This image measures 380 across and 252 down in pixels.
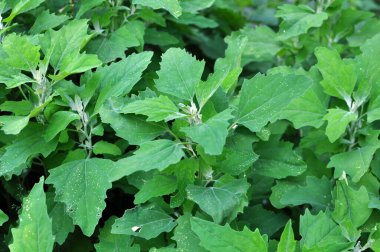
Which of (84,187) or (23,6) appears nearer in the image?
(84,187)

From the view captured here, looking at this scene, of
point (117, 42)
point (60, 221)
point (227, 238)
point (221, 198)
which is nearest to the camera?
point (227, 238)

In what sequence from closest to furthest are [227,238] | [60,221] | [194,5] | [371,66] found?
[227,238], [60,221], [371,66], [194,5]

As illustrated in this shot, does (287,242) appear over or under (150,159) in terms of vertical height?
under

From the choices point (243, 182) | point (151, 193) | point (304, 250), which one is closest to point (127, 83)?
point (151, 193)

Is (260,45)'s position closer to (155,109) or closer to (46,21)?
(46,21)

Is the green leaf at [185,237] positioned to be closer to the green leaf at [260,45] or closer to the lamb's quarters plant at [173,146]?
the lamb's quarters plant at [173,146]

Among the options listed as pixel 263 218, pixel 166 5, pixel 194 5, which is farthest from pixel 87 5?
pixel 263 218

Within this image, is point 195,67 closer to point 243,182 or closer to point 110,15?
point 243,182

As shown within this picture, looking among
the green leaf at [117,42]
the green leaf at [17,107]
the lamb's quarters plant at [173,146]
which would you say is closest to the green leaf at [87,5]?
the lamb's quarters plant at [173,146]
